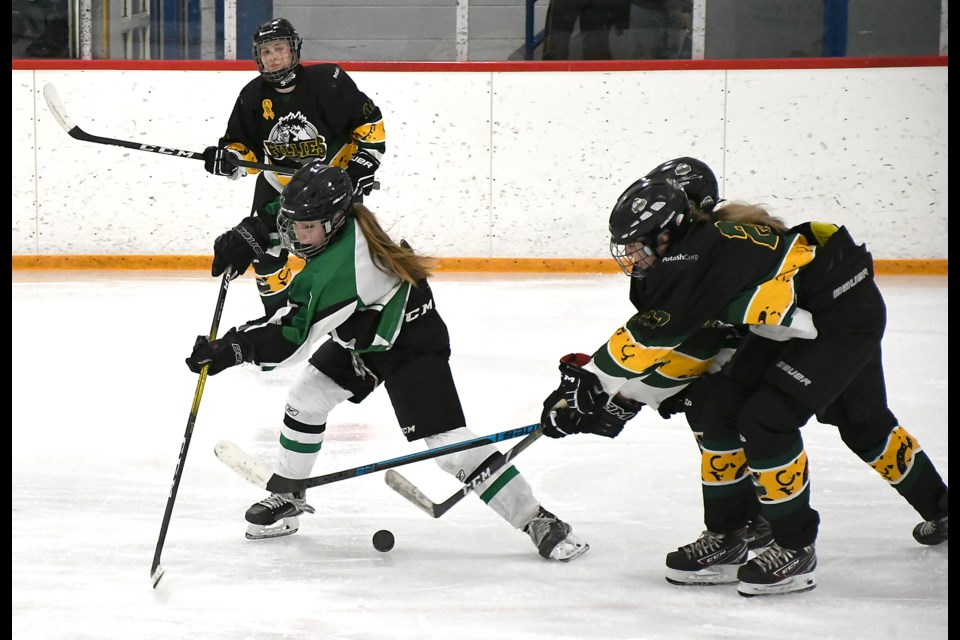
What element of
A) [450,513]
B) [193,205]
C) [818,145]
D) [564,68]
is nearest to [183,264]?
[193,205]

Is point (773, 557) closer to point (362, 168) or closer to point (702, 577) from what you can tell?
point (702, 577)

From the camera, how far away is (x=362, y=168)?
12.6 feet

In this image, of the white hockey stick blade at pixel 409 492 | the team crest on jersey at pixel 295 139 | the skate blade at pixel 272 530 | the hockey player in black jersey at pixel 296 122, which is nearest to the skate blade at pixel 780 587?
the white hockey stick blade at pixel 409 492

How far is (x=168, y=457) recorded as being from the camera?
120 inches

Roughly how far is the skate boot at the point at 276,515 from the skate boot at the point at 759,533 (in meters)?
0.87

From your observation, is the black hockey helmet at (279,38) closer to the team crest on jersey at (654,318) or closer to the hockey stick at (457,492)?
the hockey stick at (457,492)

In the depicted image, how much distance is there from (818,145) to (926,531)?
4.61 meters

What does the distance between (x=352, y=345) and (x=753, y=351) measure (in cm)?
74

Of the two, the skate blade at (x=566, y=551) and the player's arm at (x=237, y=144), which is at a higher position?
the player's arm at (x=237, y=144)

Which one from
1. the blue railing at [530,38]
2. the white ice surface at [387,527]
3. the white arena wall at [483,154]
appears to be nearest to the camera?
the white ice surface at [387,527]

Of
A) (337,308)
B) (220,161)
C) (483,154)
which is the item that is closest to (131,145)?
(220,161)

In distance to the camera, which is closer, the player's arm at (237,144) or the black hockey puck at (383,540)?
the black hockey puck at (383,540)

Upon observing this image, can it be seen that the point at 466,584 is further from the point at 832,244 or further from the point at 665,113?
the point at 665,113

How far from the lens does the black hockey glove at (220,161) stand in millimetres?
3832
